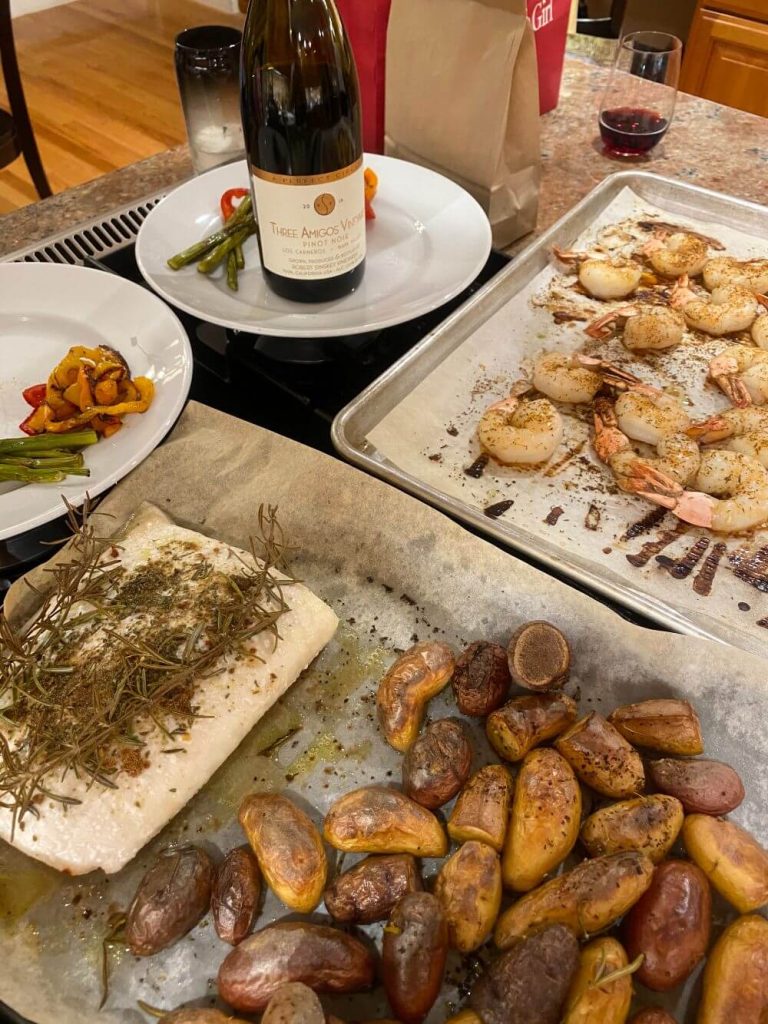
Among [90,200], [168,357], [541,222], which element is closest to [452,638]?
[168,357]

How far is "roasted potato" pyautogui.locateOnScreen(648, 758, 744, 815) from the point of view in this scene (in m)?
0.78

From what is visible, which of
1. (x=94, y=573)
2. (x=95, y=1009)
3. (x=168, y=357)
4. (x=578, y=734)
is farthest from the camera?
(x=168, y=357)

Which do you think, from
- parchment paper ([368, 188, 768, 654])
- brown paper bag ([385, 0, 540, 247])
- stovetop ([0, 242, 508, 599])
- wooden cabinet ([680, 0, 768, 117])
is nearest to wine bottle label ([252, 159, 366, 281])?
stovetop ([0, 242, 508, 599])

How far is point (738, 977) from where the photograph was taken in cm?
68

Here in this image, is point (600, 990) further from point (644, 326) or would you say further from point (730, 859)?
point (644, 326)

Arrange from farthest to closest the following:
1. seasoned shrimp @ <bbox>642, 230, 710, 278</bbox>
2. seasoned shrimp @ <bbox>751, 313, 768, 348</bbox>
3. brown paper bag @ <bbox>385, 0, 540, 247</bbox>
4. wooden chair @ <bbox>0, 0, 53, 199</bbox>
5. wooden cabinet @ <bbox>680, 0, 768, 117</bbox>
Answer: wooden cabinet @ <bbox>680, 0, 768, 117</bbox>
wooden chair @ <bbox>0, 0, 53, 199</bbox>
seasoned shrimp @ <bbox>642, 230, 710, 278</bbox>
seasoned shrimp @ <bbox>751, 313, 768, 348</bbox>
brown paper bag @ <bbox>385, 0, 540, 247</bbox>

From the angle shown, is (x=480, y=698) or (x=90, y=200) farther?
(x=90, y=200)

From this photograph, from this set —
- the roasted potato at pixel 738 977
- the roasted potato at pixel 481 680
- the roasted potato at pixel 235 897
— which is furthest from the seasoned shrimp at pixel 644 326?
the roasted potato at pixel 235 897

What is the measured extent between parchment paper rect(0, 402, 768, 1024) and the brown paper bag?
28.8 inches

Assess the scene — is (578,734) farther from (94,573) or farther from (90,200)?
(90,200)

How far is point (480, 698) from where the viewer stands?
89 cm

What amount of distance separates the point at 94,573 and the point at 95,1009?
48 centimetres

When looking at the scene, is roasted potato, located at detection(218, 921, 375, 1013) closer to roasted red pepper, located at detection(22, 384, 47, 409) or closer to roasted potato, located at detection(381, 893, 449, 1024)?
roasted potato, located at detection(381, 893, 449, 1024)

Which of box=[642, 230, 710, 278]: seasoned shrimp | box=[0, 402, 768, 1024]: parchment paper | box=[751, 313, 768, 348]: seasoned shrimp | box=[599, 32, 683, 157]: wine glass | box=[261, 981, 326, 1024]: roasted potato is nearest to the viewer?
box=[261, 981, 326, 1024]: roasted potato
